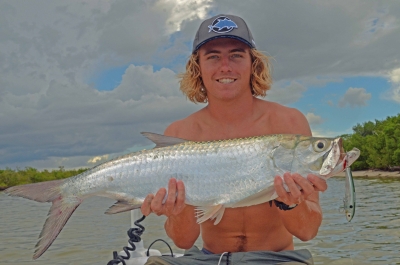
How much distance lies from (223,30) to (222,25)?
0.07m

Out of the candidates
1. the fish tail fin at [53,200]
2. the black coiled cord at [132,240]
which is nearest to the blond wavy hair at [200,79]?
the black coiled cord at [132,240]

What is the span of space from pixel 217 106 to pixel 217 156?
110 centimetres

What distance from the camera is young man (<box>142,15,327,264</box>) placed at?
3900 millimetres

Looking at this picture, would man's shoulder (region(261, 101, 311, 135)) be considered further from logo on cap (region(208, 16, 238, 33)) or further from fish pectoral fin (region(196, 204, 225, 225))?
fish pectoral fin (region(196, 204, 225, 225))

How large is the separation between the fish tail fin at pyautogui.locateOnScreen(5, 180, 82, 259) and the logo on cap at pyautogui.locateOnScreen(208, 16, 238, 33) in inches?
77.2

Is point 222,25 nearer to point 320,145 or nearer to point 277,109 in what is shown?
point 277,109

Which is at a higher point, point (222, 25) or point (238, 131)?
point (222, 25)

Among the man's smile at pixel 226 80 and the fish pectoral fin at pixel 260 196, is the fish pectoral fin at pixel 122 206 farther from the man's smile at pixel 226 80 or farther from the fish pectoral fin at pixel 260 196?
the man's smile at pixel 226 80

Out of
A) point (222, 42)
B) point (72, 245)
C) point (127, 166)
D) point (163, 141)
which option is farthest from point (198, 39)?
point (72, 245)

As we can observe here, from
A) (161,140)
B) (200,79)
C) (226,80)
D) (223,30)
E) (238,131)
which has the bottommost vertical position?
(161,140)

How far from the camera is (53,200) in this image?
11.8 feet

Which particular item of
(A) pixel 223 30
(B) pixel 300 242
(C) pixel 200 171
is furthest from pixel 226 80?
(B) pixel 300 242

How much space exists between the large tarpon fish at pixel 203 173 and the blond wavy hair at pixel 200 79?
141 centimetres

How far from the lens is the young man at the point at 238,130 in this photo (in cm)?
390
